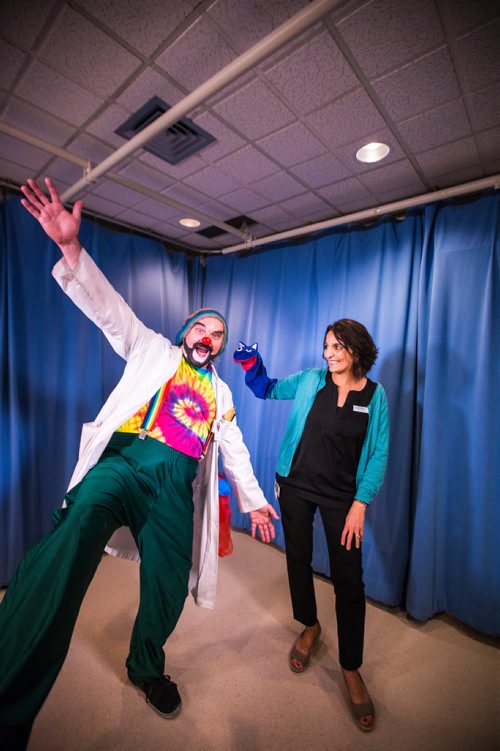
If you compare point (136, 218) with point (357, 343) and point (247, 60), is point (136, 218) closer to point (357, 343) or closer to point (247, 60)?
point (247, 60)

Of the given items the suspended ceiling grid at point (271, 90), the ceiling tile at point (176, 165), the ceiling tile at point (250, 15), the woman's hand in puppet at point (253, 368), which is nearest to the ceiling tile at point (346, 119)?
the suspended ceiling grid at point (271, 90)

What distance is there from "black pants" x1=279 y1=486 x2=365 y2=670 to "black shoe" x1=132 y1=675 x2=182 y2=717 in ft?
2.15

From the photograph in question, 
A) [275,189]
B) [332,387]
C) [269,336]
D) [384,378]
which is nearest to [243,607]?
[332,387]

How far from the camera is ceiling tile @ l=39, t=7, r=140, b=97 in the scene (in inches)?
50.1

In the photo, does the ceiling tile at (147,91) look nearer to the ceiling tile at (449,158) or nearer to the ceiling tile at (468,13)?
the ceiling tile at (468,13)

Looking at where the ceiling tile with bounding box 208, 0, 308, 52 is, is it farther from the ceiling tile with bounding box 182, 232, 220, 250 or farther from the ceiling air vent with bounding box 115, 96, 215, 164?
the ceiling tile with bounding box 182, 232, 220, 250

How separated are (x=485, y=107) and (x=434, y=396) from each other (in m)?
1.50

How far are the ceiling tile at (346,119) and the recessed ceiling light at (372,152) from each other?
12cm

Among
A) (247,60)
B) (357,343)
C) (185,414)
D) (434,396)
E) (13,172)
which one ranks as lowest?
(185,414)

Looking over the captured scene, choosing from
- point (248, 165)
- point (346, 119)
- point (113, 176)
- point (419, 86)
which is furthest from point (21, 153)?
point (419, 86)

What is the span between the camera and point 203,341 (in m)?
1.75

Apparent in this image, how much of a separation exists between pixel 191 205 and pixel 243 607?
2933mm

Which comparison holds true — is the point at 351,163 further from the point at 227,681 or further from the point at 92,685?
the point at 92,685

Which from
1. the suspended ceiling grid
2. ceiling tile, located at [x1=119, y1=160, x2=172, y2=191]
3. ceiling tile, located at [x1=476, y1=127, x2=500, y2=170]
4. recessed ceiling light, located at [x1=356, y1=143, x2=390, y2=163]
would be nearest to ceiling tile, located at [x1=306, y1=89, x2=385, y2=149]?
the suspended ceiling grid
